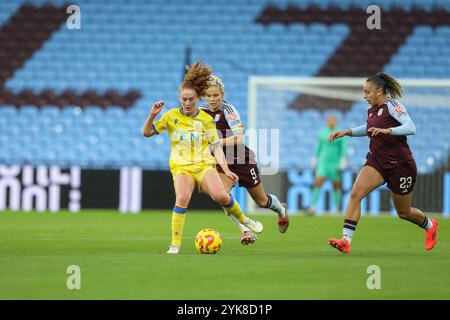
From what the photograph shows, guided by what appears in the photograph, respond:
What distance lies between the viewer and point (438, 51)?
976 inches

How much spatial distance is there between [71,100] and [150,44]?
267 cm

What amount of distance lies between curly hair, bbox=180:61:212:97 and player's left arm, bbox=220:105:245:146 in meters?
0.94

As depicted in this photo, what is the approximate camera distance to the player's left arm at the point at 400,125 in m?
9.43

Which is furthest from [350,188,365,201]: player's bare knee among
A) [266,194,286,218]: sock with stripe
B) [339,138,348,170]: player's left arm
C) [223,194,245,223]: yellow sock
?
[339,138,348,170]: player's left arm

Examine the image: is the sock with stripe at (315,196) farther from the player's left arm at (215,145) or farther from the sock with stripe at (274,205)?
the player's left arm at (215,145)

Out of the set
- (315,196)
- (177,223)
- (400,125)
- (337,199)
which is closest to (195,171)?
(177,223)

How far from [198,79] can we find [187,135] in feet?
1.87

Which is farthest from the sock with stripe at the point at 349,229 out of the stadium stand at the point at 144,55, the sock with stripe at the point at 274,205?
the stadium stand at the point at 144,55

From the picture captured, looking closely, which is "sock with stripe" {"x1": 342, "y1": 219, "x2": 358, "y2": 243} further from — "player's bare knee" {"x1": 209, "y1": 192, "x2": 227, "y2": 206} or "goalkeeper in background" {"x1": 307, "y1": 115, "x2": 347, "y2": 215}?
"goalkeeper in background" {"x1": 307, "y1": 115, "x2": 347, "y2": 215}

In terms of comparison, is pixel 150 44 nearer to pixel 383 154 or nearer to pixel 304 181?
pixel 304 181

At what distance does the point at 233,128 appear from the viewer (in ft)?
34.7

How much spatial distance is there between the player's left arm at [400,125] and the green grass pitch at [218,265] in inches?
47.9

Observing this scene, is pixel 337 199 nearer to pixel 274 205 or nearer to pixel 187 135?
pixel 274 205

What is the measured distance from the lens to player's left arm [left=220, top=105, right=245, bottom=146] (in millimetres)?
10500
